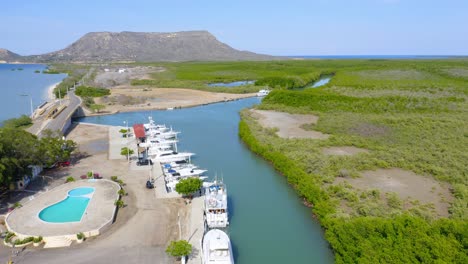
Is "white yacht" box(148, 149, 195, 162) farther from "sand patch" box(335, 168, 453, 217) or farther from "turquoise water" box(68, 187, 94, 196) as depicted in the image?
"sand patch" box(335, 168, 453, 217)

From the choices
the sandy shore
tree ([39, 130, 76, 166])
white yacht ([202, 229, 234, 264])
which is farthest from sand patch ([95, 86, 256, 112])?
white yacht ([202, 229, 234, 264])

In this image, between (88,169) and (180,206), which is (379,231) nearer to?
(180,206)

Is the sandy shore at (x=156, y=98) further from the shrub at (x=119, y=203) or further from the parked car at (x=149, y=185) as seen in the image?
the shrub at (x=119, y=203)

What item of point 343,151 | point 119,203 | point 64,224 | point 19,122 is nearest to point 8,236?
point 64,224

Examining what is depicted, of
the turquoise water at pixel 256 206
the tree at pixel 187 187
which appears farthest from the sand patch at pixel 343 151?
the tree at pixel 187 187

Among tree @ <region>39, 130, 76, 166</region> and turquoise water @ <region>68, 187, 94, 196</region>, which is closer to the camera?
turquoise water @ <region>68, 187, 94, 196</region>

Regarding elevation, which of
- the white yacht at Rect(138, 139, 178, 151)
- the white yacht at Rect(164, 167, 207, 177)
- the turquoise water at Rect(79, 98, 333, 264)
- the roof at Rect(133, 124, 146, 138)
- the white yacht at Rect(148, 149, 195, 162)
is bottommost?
the turquoise water at Rect(79, 98, 333, 264)
